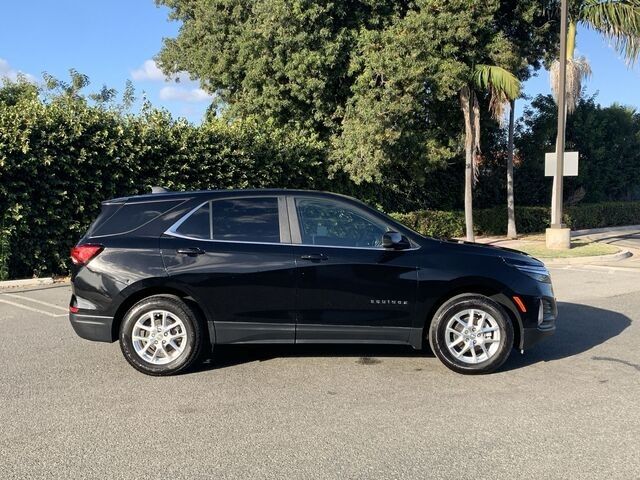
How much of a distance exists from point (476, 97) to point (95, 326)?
50.6 feet

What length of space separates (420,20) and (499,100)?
11.8 feet

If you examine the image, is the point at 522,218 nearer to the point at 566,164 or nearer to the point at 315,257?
the point at 566,164

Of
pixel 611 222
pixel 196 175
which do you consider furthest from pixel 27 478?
pixel 611 222

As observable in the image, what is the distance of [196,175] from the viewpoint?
45.7ft

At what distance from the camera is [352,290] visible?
5.37 meters

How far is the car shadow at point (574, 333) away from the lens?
6.00 metres

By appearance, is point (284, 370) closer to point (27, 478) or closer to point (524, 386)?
point (524, 386)

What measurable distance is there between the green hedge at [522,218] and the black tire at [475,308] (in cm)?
Result: 1119

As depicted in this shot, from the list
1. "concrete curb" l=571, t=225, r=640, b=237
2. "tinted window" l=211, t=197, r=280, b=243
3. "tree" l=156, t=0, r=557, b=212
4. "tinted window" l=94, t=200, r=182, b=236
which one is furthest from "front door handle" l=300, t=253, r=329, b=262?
"concrete curb" l=571, t=225, r=640, b=237

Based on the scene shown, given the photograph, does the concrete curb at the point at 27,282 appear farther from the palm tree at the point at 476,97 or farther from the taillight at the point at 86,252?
the palm tree at the point at 476,97

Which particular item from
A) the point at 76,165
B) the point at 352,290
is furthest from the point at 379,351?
the point at 76,165

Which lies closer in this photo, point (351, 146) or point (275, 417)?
point (275, 417)

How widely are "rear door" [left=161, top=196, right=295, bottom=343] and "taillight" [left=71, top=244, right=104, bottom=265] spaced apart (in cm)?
62

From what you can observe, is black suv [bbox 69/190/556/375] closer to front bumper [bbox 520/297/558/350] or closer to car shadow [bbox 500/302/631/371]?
front bumper [bbox 520/297/558/350]
